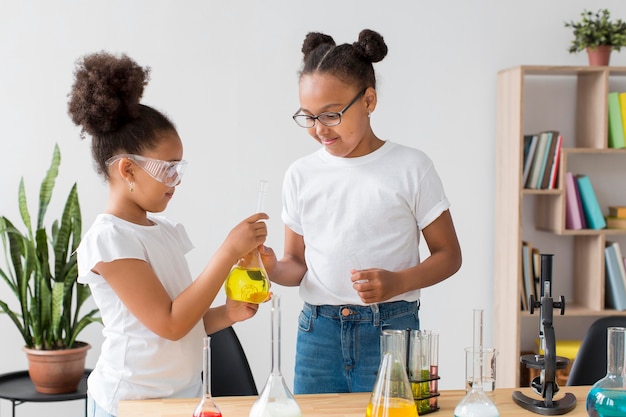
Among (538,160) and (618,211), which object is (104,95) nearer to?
(538,160)

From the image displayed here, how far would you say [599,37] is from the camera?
12.9 feet

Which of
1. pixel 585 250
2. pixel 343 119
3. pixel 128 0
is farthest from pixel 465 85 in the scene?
pixel 343 119

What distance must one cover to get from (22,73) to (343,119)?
2.15 m

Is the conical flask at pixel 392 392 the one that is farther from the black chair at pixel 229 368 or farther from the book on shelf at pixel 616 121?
the book on shelf at pixel 616 121

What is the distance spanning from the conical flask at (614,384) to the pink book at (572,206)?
8.23ft

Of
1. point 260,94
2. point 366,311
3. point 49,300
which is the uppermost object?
point 260,94

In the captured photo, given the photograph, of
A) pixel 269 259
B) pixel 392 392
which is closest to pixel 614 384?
pixel 392 392

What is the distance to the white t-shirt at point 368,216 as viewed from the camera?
7.19ft

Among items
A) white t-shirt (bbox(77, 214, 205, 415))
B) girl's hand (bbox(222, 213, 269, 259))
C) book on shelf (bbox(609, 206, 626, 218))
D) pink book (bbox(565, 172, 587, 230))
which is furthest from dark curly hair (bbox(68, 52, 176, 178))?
book on shelf (bbox(609, 206, 626, 218))

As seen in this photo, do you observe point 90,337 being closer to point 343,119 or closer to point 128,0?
point 128,0

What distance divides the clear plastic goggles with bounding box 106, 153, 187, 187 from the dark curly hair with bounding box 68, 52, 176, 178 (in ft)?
0.06

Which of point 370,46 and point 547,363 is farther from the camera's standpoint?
point 370,46

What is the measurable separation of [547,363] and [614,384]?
20 centimetres

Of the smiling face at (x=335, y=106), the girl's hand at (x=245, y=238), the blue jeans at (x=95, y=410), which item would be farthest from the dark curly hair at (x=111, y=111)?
the blue jeans at (x=95, y=410)
